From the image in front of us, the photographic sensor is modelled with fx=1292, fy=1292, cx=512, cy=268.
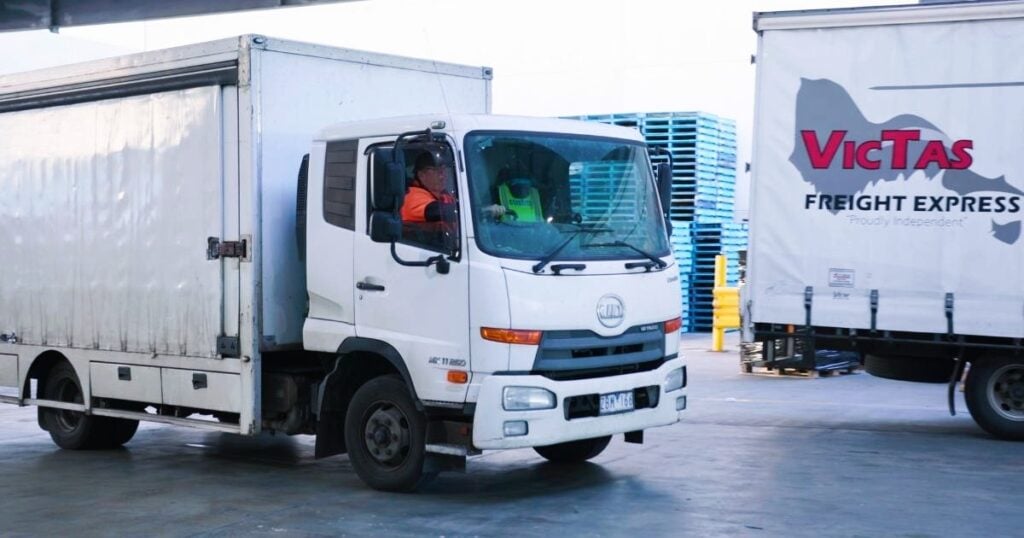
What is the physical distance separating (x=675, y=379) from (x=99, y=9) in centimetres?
1320

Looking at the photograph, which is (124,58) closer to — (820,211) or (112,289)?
(112,289)

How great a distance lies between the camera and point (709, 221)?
74.9 ft

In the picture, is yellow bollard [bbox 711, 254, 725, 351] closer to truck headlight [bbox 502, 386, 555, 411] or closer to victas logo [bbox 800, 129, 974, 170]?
victas logo [bbox 800, 129, 974, 170]

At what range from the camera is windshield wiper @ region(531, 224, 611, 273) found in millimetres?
8336

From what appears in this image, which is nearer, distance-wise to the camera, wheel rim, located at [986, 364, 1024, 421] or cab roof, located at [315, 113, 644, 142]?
cab roof, located at [315, 113, 644, 142]

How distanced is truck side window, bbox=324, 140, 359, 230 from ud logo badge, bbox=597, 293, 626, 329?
1808 millimetres

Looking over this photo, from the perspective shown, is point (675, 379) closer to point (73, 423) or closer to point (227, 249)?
point (227, 249)

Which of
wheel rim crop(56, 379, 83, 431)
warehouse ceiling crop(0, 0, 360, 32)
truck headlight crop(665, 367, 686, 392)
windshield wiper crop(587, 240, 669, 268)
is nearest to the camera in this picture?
windshield wiper crop(587, 240, 669, 268)

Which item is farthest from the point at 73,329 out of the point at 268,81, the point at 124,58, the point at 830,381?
the point at 830,381

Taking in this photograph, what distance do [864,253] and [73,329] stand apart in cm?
693

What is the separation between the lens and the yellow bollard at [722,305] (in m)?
20.2

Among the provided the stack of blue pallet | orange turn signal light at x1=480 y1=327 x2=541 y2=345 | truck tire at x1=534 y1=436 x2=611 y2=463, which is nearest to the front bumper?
orange turn signal light at x1=480 y1=327 x2=541 y2=345

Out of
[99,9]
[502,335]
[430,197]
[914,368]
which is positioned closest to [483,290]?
[502,335]

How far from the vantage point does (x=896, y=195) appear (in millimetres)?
11570
